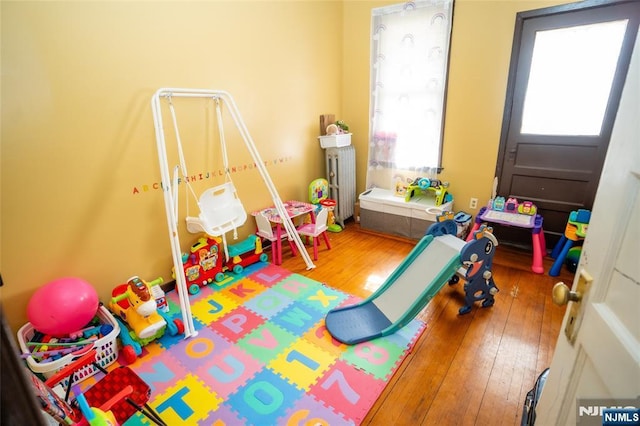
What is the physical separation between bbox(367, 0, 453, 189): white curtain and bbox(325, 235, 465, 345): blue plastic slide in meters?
1.44

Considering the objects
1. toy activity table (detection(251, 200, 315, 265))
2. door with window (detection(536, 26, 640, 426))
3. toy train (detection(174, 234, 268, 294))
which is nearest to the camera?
door with window (detection(536, 26, 640, 426))

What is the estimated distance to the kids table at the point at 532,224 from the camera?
2717 mm

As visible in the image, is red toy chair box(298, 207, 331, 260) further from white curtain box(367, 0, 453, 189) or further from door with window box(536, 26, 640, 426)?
door with window box(536, 26, 640, 426)

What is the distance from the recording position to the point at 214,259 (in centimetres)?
273

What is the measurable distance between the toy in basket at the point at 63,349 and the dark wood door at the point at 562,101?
11.4 feet

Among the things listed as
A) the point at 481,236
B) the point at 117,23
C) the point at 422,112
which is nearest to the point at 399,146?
the point at 422,112

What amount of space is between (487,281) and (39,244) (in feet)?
9.75

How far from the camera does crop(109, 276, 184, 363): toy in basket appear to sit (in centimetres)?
192

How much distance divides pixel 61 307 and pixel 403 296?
2084 mm

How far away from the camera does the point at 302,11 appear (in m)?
3.17

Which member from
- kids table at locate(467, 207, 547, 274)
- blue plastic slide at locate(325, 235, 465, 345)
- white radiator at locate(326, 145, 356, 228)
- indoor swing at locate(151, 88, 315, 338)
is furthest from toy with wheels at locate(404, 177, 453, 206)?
indoor swing at locate(151, 88, 315, 338)

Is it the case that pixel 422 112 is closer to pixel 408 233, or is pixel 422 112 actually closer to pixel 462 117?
pixel 462 117

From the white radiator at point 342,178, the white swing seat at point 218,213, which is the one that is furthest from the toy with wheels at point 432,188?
the white swing seat at point 218,213

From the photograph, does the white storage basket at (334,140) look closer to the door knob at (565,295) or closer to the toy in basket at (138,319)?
the toy in basket at (138,319)
